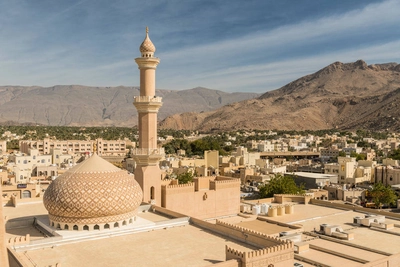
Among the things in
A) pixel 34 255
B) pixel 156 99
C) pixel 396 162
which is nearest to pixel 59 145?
pixel 396 162

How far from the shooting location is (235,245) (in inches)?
473

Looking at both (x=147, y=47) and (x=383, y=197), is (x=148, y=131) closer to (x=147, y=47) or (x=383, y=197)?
(x=147, y=47)

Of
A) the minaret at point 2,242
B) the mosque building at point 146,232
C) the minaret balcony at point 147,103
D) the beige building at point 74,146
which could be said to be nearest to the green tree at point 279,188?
the mosque building at point 146,232

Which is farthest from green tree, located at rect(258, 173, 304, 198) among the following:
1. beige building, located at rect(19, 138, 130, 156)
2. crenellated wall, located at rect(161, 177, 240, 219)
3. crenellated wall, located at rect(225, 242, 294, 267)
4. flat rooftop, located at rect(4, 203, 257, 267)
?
beige building, located at rect(19, 138, 130, 156)

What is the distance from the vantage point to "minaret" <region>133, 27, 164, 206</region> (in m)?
17.5

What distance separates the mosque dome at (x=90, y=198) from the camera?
41.9 feet

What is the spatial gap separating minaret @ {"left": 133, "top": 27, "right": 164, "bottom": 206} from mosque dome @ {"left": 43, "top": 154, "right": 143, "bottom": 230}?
3.86 m

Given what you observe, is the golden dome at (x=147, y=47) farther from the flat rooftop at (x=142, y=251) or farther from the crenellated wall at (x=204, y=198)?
the flat rooftop at (x=142, y=251)

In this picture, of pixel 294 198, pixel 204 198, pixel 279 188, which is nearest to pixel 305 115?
pixel 279 188

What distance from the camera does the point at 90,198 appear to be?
502 inches

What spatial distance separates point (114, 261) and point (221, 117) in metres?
155

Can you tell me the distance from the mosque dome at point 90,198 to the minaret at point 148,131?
12.7ft

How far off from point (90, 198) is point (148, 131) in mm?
5628

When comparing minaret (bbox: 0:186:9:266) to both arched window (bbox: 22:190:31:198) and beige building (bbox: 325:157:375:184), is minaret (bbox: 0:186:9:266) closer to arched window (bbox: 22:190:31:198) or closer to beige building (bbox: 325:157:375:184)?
arched window (bbox: 22:190:31:198)
